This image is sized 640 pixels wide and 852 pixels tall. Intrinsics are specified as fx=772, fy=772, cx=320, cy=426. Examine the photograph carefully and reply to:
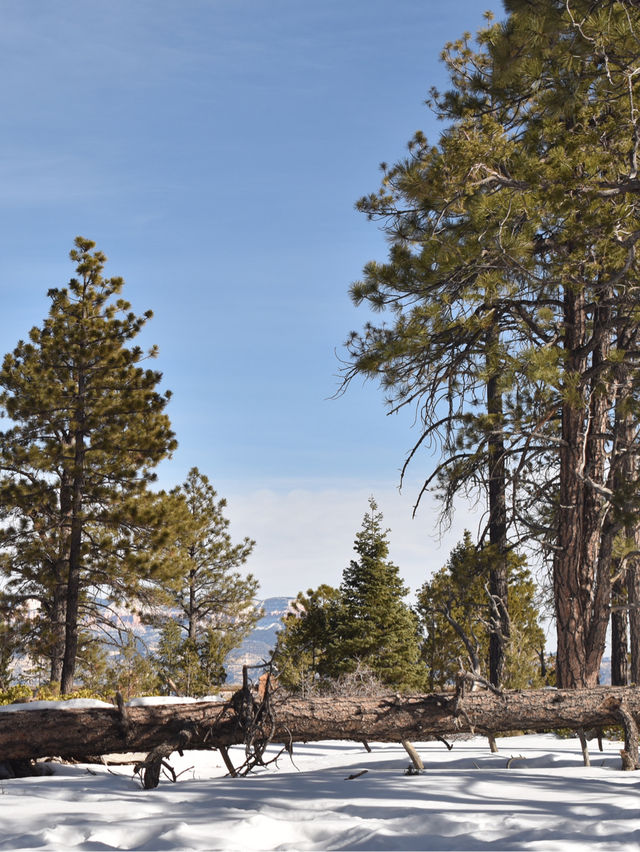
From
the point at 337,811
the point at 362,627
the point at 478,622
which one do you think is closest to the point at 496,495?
the point at 337,811

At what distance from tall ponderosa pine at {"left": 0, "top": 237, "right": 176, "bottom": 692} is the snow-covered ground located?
12.4 metres

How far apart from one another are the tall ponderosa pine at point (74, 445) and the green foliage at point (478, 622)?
7.82 metres

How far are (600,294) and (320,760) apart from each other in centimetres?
606

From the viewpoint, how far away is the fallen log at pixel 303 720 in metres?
6.16

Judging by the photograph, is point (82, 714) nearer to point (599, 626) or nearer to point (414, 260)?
point (414, 260)

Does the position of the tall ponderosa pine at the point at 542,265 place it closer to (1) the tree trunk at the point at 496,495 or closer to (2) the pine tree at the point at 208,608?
(1) the tree trunk at the point at 496,495

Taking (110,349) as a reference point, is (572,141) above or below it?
below

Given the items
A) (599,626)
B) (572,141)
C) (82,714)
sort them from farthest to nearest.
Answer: (599,626)
(572,141)
(82,714)

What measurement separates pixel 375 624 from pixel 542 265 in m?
24.1

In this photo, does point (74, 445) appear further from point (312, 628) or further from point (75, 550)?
point (312, 628)

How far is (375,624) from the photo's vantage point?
1179 inches

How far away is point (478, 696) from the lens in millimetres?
6586

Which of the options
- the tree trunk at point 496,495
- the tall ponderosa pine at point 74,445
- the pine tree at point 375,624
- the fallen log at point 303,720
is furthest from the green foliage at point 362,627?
the fallen log at point 303,720

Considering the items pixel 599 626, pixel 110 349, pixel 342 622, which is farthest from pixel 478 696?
pixel 342 622
